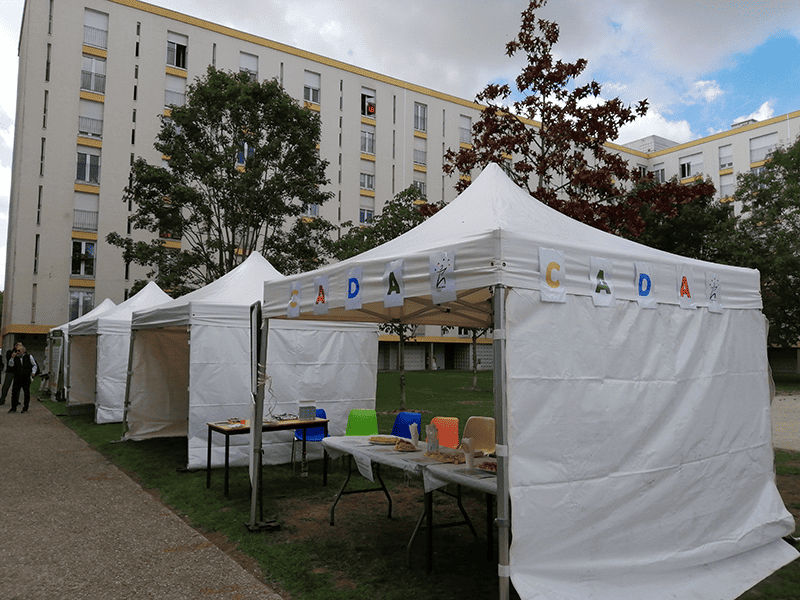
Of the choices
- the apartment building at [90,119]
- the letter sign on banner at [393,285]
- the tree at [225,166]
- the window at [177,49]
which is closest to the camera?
the letter sign on banner at [393,285]

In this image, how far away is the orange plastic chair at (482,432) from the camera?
18.6 feet

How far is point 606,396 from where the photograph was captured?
367 centimetres

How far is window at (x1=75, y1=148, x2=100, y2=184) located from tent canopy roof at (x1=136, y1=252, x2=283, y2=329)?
938 inches

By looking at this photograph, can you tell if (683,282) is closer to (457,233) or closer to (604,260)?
(604,260)

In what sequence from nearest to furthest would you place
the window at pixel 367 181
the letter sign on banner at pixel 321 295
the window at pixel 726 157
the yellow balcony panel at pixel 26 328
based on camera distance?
the letter sign on banner at pixel 321 295, the yellow balcony panel at pixel 26 328, the window at pixel 367 181, the window at pixel 726 157

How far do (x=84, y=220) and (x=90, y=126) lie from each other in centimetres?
→ 476

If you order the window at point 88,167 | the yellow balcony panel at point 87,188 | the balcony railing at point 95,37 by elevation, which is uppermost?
the balcony railing at point 95,37

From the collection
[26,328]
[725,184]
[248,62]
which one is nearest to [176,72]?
[248,62]

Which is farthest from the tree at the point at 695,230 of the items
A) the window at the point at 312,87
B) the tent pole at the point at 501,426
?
the tent pole at the point at 501,426

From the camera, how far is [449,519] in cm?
576

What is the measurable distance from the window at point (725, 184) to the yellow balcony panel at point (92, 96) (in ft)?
138

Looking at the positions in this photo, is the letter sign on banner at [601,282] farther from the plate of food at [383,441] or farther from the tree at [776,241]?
the tree at [776,241]

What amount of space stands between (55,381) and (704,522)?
66.1 ft

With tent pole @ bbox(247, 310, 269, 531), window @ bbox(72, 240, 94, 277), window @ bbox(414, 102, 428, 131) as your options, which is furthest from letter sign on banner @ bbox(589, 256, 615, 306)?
window @ bbox(414, 102, 428, 131)
